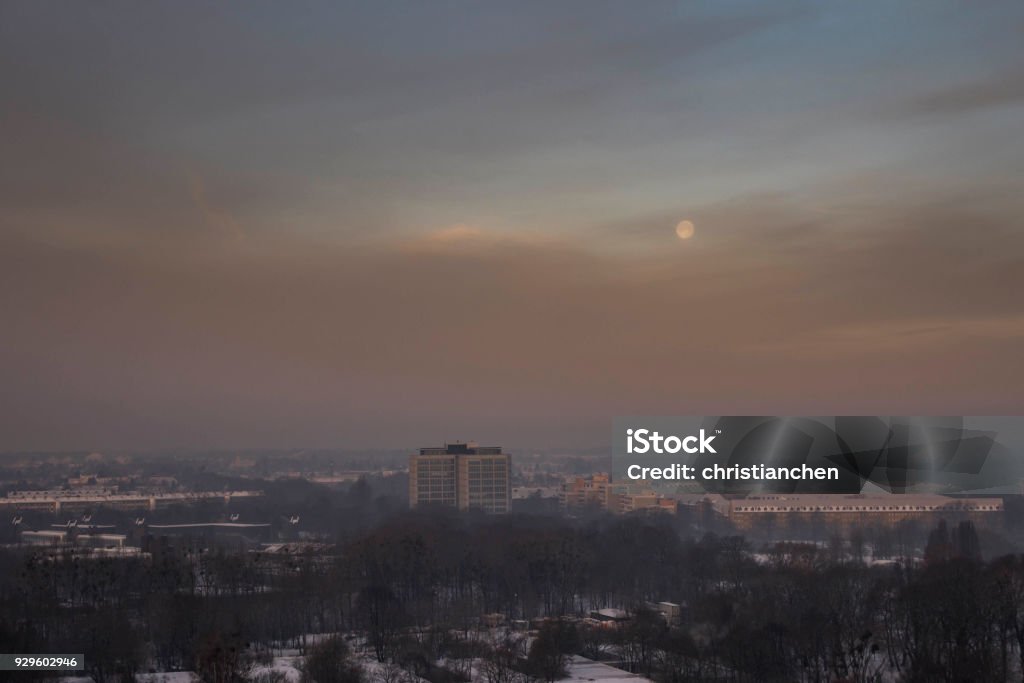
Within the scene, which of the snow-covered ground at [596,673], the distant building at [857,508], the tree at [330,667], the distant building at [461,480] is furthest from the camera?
the distant building at [461,480]

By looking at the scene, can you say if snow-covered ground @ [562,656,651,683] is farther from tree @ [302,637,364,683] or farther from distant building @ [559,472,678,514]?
distant building @ [559,472,678,514]

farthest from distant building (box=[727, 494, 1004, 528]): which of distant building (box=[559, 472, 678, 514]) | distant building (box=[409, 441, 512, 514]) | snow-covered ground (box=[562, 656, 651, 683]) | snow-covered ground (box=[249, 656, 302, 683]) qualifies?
snow-covered ground (box=[249, 656, 302, 683])

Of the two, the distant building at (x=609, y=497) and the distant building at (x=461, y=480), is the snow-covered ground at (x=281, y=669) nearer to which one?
the distant building at (x=609, y=497)

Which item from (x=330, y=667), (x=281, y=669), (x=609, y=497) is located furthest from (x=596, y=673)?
(x=609, y=497)

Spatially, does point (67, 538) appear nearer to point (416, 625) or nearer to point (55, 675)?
point (416, 625)

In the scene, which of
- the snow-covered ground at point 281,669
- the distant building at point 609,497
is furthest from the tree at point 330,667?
the distant building at point 609,497

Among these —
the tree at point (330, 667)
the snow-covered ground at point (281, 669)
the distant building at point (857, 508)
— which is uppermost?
the distant building at point (857, 508)

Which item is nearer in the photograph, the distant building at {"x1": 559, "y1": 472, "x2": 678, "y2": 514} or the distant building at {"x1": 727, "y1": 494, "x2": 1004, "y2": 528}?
the distant building at {"x1": 727, "y1": 494, "x2": 1004, "y2": 528}

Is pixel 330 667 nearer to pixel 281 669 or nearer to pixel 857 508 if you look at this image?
pixel 281 669
